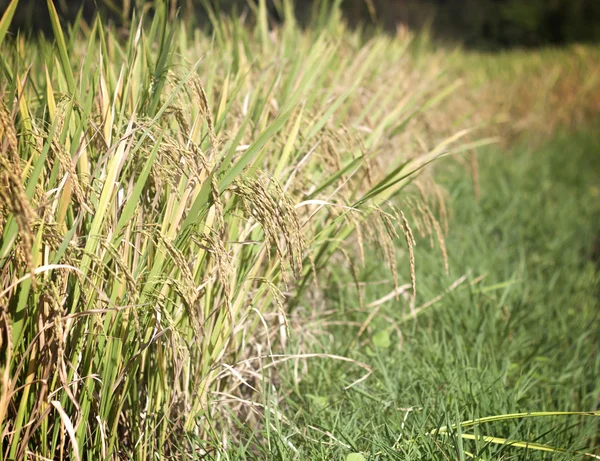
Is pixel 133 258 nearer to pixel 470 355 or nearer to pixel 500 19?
pixel 470 355

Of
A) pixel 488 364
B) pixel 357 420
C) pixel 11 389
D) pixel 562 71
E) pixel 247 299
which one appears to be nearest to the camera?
pixel 11 389

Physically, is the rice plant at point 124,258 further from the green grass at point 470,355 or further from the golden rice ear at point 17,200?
the green grass at point 470,355

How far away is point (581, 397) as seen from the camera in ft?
6.01

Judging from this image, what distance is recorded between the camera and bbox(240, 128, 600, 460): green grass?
4.40 ft

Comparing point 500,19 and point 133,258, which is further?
point 500,19

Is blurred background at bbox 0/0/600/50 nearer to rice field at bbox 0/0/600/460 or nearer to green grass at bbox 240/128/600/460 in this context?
green grass at bbox 240/128/600/460

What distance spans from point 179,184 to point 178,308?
259 mm

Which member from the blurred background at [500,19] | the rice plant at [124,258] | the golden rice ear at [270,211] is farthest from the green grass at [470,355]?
the blurred background at [500,19]

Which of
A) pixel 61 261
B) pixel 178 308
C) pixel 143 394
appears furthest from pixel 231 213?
pixel 143 394

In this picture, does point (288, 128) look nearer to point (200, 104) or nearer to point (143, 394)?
point (200, 104)

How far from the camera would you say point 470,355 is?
1.80 meters

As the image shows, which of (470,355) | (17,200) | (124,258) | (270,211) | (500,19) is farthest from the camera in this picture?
(500,19)

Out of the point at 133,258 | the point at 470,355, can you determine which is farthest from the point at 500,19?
the point at 133,258

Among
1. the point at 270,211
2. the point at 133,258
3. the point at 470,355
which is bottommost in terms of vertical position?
the point at 470,355
